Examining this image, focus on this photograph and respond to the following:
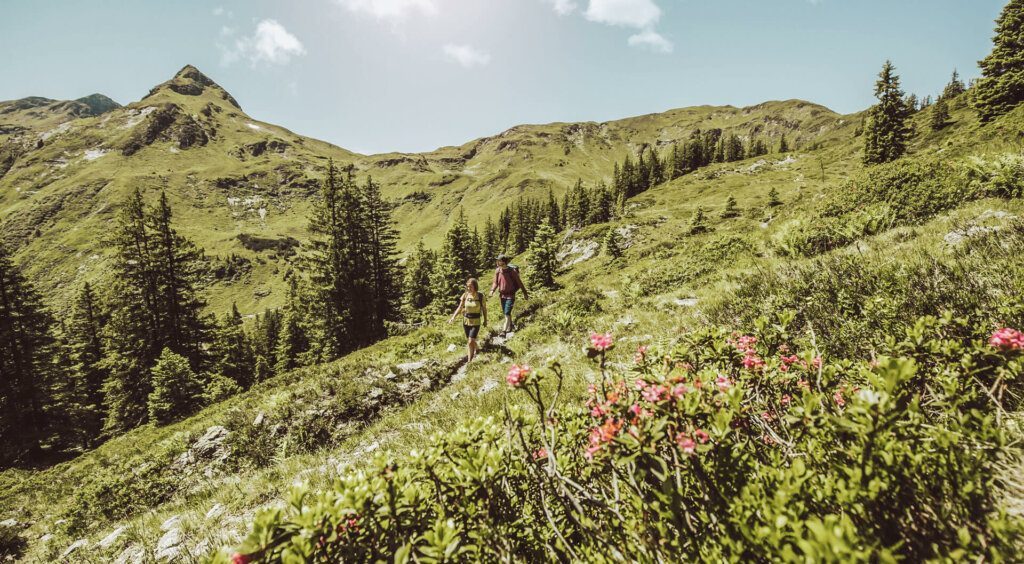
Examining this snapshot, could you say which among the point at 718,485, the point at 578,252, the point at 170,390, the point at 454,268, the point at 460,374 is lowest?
the point at 170,390

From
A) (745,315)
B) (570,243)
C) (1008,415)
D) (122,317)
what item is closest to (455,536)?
(1008,415)

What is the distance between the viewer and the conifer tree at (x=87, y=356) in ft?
97.7

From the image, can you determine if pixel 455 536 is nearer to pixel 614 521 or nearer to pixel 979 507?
pixel 614 521

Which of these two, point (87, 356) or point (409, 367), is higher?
point (409, 367)

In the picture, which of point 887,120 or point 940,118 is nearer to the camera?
point 887,120

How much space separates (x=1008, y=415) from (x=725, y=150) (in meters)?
120

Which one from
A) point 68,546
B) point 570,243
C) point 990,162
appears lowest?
point 68,546

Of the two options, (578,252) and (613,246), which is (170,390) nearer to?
(613,246)

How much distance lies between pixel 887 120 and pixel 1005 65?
8.07 m

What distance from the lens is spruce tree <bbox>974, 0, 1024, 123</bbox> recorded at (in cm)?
3181

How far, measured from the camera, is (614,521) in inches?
84.7

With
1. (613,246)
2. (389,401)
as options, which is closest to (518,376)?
(389,401)

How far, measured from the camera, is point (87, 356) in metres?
36.0

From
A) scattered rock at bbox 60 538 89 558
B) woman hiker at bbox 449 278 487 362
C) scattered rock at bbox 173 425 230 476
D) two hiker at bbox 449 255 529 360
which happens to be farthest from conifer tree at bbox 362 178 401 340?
scattered rock at bbox 60 538 89 558
